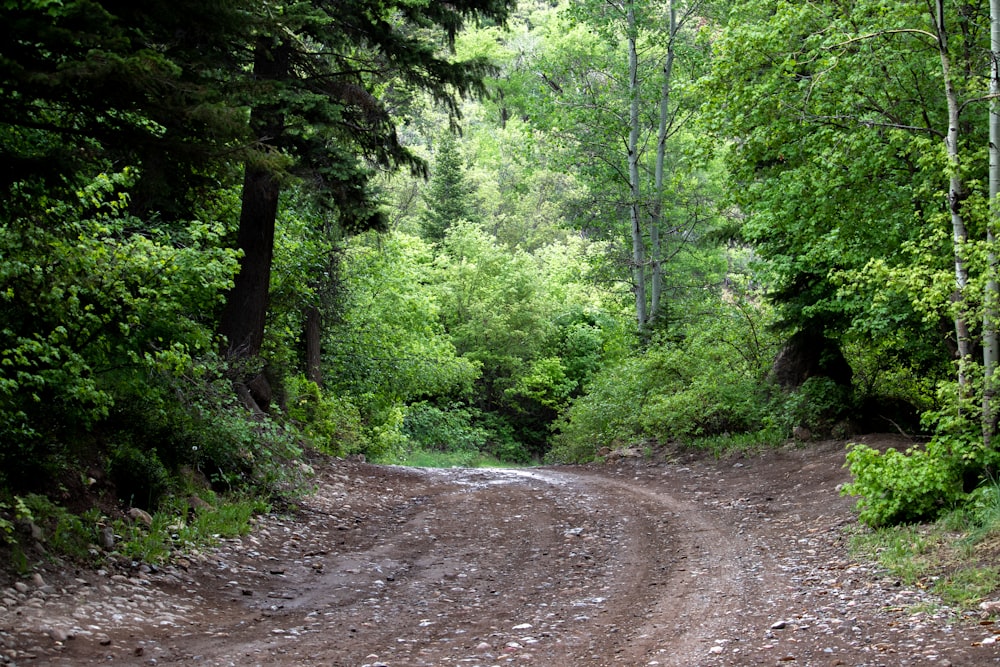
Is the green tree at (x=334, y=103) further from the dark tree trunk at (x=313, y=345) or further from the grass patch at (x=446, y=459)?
the grass patch at (x=446, y=459)

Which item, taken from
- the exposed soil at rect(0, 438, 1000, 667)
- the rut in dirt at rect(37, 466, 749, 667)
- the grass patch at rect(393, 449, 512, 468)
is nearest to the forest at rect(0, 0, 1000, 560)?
the exposed soil at rect(0, 438, 1000, 667)

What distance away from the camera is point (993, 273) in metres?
7.29

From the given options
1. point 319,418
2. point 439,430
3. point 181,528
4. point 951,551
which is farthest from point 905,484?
point 439,430

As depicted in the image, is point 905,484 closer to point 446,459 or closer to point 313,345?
point 313,345

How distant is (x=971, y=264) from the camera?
25.7 feet

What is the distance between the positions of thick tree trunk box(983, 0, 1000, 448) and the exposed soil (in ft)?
6.60

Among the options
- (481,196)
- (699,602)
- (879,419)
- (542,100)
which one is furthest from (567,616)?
(481,196)

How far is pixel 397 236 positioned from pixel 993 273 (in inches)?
838

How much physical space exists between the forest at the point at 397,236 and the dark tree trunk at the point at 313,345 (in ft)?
0.24

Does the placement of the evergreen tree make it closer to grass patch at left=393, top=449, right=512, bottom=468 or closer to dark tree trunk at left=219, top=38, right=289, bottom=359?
grass patch at left=393, top=449, right=512, bottom=468

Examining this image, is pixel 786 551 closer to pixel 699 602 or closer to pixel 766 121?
pixel 699 602

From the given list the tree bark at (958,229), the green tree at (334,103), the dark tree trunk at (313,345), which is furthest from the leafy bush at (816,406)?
the dark tree trunk at (313,345)

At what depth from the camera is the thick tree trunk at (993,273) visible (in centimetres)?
740

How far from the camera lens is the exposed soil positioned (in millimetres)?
5402
